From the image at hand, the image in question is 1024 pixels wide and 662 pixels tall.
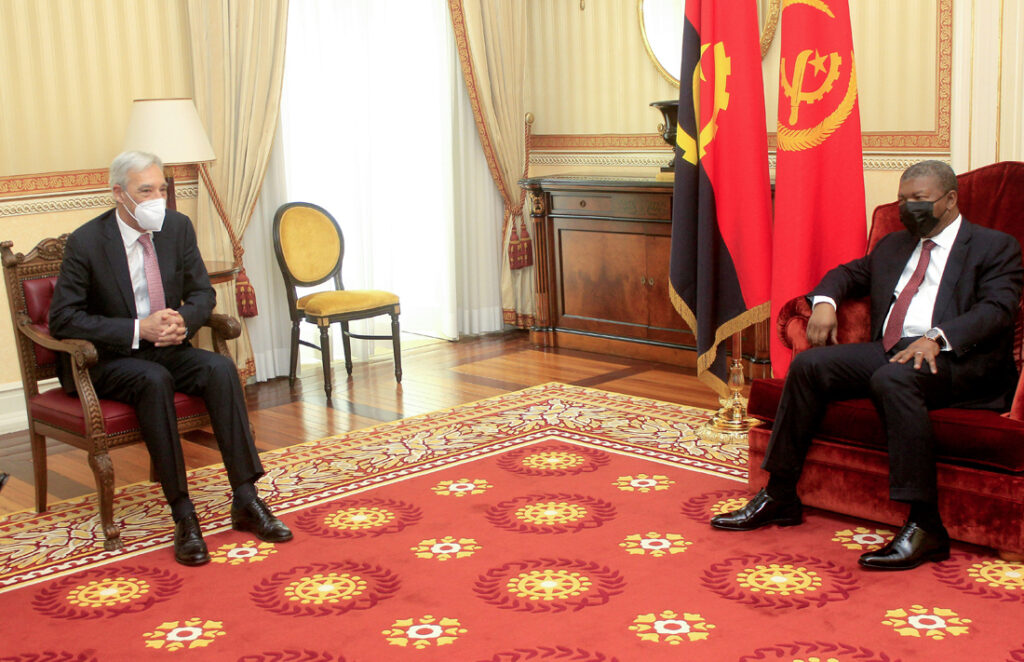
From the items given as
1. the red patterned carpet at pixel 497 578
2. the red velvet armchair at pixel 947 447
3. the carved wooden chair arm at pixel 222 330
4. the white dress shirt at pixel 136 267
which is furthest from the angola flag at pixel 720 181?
the white dress shirt at pixel 136 267

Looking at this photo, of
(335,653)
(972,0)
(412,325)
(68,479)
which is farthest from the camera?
(412,325)

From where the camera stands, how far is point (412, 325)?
7414 mm

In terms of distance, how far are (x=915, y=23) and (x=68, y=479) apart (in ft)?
14.7

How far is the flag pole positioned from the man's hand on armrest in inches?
34.2

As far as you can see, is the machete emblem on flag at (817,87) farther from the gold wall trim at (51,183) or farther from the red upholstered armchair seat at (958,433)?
the gold wall trim at (51,183)

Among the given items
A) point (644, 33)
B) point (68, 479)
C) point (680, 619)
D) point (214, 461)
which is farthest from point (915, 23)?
point (68, 479)

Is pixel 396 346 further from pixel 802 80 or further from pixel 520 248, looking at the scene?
pixel 802 80

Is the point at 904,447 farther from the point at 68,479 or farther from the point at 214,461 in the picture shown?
the point at 68,479

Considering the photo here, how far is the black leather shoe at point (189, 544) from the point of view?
11.4 feet

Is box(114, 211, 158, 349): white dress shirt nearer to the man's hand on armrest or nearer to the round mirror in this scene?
the man's hand on armrest

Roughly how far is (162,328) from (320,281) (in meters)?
2.36

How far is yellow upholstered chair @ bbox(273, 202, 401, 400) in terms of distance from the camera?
5.81 metres

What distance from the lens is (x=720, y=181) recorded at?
173 inches

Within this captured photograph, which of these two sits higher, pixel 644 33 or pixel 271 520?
pixel 644 33
